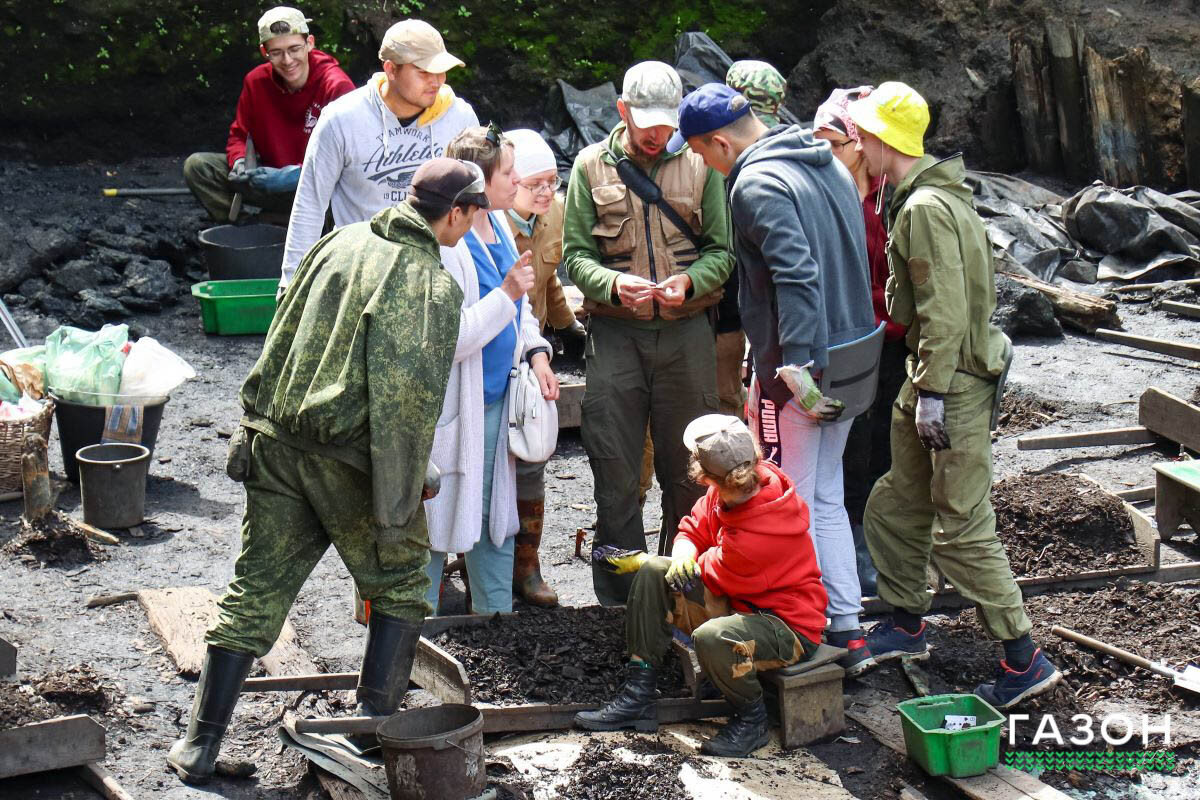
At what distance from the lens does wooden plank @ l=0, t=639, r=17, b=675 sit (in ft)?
15.6

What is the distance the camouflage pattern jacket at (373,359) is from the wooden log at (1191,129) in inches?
393

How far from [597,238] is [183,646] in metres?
2.29

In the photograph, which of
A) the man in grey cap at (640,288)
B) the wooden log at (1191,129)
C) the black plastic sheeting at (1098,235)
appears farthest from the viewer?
the wooden log at (1191,129)

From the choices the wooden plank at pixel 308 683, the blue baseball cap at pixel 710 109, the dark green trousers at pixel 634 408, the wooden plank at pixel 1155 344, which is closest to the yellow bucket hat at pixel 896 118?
the blue baseball cap at pixel 710 109

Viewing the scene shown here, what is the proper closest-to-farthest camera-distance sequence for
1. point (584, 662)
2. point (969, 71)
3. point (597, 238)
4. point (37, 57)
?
point (584, 662)
point (597, 238)
point (37, 57)
point (969, 71)

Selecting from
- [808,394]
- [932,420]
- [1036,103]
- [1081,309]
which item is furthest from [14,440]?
[1036,103]

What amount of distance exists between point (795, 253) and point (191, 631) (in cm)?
275

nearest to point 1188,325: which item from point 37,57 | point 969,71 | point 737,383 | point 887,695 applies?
point 969,71

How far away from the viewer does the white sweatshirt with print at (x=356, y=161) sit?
5.98 m

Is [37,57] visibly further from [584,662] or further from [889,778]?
[889,778]

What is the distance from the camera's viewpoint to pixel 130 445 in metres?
6.79

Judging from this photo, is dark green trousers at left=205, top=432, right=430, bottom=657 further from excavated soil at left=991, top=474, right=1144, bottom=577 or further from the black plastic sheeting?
the black plastic sheeting

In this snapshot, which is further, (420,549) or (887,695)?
(887,695)

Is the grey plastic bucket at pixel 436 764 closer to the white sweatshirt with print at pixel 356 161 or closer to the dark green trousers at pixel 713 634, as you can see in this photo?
the dark green trousers at pixel 713 634
